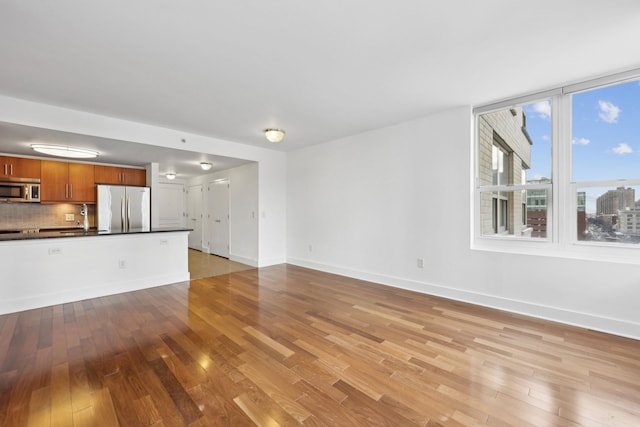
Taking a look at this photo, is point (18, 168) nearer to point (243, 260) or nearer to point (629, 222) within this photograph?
point (243, 260)

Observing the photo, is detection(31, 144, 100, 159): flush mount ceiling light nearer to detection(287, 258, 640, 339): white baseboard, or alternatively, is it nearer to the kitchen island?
the kitchen island

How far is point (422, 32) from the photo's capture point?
2.10 metres

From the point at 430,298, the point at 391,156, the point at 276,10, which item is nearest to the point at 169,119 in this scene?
the point at 276,10

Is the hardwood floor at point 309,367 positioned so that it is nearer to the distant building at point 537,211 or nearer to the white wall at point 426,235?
the white wall at point 426,235

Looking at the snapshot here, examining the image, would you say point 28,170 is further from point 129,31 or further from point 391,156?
point 391,156

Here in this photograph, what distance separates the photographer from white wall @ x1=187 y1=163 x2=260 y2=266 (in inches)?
233

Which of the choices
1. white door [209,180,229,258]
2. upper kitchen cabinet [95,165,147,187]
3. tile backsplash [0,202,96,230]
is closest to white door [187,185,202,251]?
white door [209,180,229,258]

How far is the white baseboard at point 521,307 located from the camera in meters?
2.66

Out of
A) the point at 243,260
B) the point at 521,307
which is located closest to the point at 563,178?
the point at 521,307

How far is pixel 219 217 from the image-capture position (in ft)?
23.6

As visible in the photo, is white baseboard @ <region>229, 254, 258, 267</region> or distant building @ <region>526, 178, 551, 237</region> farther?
white baseboard @ <region>229, 254, 258, 267</region>

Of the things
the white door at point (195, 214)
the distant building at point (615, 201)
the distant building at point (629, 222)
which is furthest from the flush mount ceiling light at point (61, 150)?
the distant building at point (629, 222)

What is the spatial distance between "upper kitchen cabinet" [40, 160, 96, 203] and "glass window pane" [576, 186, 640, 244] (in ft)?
26.5

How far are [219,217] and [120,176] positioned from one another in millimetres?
2314
